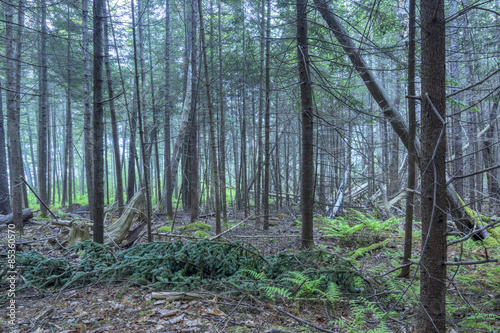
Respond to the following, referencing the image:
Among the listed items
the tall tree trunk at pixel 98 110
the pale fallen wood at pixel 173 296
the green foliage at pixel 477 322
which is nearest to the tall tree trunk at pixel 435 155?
the green foliage at pixel 477 322

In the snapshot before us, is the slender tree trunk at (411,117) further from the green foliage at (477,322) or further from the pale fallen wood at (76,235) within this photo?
the pale fallen wood at (76,235)

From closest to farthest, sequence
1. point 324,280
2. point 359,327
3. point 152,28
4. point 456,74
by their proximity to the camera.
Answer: point 359,327, point 324,280, point 456,74, point 152,28

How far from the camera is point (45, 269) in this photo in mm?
4508

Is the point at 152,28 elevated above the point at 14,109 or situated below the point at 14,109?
above

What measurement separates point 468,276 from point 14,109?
37.6 ft

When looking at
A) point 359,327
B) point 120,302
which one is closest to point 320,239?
point 359,327

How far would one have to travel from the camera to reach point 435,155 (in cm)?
232

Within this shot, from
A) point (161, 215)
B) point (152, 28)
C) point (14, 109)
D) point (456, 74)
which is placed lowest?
point (161, 215)

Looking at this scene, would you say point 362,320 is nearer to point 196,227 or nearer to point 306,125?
point 306,125

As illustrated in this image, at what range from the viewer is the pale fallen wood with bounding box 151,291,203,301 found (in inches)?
142

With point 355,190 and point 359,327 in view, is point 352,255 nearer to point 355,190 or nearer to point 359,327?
point 359,327

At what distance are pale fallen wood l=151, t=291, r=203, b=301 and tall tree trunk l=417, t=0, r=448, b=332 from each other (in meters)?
2.64

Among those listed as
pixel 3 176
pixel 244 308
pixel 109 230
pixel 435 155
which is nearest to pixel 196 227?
pixel 109 230

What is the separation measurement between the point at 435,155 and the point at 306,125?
3146mm
